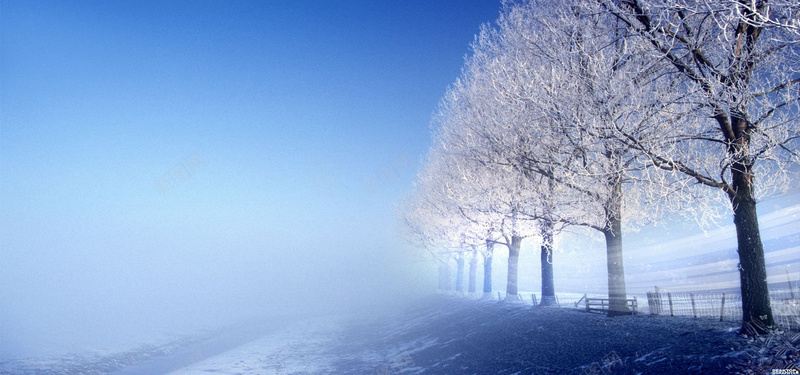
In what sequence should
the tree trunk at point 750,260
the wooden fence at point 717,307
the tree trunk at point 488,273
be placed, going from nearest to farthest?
1. the tree trunk at point 750,260
2. the wooden fence at point 717,307
3. the tree trunk at point 488,273

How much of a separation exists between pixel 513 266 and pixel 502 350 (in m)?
9.18

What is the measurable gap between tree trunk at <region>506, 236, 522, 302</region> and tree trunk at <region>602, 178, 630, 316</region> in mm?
7296

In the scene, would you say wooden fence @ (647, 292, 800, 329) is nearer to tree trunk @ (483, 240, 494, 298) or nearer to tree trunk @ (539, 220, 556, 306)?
tree trunk @ (539, 220, 556, 306)

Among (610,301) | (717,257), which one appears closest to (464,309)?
(610,301)

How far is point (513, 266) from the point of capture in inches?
726

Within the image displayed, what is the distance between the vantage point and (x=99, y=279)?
2324 inches

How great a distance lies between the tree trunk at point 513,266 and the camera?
711 inches

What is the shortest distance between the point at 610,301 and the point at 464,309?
939cm

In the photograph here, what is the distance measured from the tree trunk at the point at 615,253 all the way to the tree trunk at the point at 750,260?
350 centimetres

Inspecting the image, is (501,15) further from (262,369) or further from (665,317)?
(262,369)

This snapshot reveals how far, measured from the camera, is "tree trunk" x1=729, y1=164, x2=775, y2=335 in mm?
6270

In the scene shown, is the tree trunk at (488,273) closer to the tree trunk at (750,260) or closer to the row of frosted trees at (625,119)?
the row of frosted trees at (625,119)

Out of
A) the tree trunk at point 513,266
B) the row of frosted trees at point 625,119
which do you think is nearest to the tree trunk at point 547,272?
the row of frosted trees at point 625,119

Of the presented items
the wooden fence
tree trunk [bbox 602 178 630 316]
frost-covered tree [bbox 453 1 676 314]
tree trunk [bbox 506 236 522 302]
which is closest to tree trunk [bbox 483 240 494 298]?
tree trunk [bbox 506 236 522 302]
